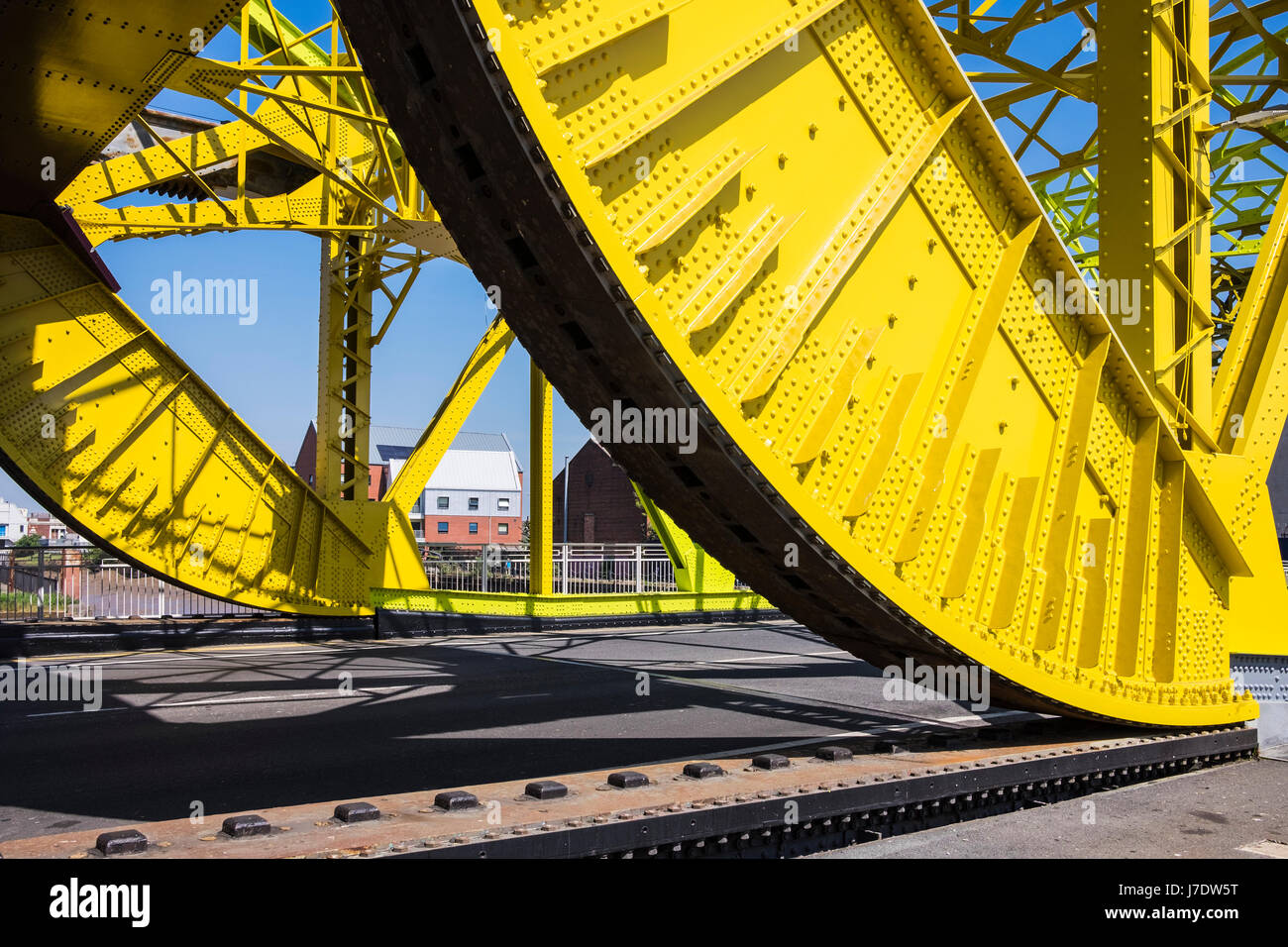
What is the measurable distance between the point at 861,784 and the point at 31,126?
9.76 meters

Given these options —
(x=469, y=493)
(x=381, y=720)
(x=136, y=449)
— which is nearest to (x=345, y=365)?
(x=136, y=449)

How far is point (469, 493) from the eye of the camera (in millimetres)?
78750

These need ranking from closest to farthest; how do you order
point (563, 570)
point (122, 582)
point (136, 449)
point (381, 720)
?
point (381, 720)
point (136, 449)
point (122, 582)
point (563, 570)

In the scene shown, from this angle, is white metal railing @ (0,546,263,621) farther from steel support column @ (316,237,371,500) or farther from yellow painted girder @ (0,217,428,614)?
steel support column @ (316,237,371,500)

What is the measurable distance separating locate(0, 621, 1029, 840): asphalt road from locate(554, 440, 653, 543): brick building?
43.2 metres

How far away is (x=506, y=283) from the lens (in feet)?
14.6

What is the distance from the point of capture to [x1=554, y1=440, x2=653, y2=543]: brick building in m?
61.8

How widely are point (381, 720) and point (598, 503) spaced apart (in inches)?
2193

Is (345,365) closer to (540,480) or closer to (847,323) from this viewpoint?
(540,480)

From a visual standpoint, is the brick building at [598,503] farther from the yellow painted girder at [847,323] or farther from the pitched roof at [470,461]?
the yellow painted girder at [847,323]

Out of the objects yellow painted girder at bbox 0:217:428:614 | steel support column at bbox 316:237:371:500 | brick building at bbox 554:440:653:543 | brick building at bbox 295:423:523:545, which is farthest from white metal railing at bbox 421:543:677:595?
brick building at bbox 295:423:523:545

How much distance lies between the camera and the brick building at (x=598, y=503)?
6175 cm
